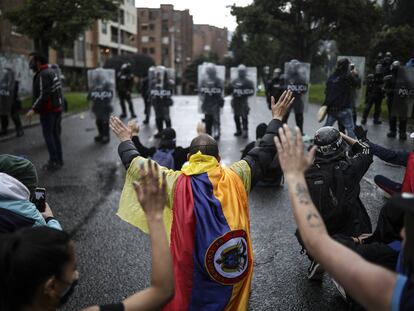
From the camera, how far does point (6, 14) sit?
17.5 m

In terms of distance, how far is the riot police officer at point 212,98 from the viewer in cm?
1172

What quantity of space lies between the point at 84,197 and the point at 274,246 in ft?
10.3

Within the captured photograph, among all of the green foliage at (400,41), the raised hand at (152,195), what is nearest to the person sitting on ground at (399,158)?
the raised hand at (152,195)

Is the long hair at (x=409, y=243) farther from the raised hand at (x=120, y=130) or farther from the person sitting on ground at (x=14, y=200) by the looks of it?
the raised hand at (x=120, y=130)

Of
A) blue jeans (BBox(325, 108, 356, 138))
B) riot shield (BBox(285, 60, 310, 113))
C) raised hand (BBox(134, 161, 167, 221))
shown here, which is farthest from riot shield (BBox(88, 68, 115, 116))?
raised hand (BBox(134, 161, 167, 221))

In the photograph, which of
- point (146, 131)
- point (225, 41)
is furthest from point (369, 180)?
point (225, 41)

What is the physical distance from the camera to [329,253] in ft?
5.20

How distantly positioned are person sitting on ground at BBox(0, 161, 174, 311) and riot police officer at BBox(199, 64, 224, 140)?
985 centimetres

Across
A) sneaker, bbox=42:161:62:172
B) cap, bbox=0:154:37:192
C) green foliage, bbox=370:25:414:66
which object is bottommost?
sneaker, bbox=42:161:62:172

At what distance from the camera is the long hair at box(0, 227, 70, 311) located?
154 cm

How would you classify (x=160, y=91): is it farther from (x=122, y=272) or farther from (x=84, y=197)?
(x=122, y=272)

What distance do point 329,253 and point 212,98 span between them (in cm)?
1033

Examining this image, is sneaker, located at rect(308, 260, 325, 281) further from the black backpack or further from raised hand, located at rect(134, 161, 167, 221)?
raised hand, located at rect(134, 161, 167, 221)

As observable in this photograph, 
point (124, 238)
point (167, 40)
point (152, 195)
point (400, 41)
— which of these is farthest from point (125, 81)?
point (167, 40)
